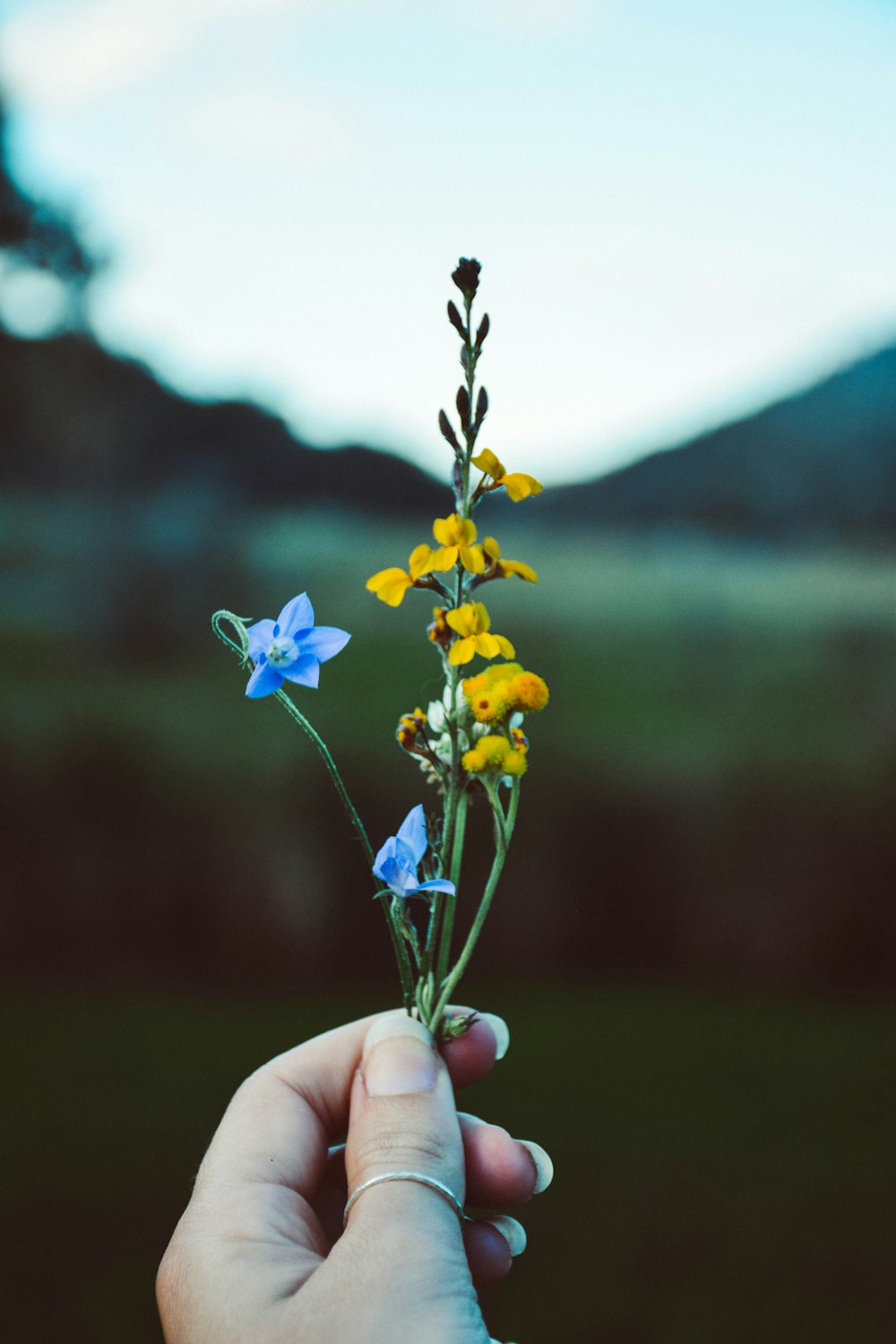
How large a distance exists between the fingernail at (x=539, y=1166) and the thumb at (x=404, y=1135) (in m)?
0.09

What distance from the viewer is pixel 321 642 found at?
0.57 m

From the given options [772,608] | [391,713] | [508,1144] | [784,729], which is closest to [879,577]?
[772,608]

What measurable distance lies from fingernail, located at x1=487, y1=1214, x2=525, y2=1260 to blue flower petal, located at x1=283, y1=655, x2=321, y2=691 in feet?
1.39

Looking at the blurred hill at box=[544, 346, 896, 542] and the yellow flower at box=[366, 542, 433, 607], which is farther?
the blurred hill at box=[544, 346, 896, 542]

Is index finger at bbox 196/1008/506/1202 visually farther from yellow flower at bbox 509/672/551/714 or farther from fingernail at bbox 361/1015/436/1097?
yellow flower at bbox 509/672/551/714

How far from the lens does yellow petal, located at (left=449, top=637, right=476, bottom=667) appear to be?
518 millimetres

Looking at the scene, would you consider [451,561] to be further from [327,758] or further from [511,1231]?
[511,1231]

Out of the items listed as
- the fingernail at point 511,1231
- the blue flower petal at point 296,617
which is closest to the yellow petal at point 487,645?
the blue flower petal at point 296,617

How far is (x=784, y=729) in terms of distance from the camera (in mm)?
1422

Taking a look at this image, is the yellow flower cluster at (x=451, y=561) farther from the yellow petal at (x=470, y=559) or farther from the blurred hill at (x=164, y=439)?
the blurred hill at (x=164, y=439)

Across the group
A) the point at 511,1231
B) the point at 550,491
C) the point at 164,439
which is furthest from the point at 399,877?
the point at 164,439

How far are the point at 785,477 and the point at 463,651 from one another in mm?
1263

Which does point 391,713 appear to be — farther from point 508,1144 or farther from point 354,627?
point 508,1144

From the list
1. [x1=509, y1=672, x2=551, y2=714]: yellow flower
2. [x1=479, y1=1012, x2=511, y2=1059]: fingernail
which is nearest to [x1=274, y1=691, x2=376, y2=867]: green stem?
[x1=509, y1=672, x2=551, y2=714]: yellow flower
